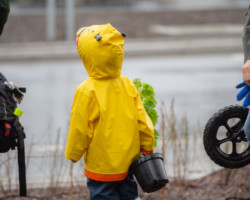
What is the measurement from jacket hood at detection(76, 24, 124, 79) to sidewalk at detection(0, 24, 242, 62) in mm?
10521

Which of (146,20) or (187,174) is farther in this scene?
(146,20)

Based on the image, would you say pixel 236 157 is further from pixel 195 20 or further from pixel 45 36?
pixel 195 20

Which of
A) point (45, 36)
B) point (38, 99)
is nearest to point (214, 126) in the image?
point (38, 99)

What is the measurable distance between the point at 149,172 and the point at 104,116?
40 cm

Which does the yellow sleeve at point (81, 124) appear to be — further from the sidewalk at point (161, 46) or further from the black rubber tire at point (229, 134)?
the sidewalk at point (161, 46)

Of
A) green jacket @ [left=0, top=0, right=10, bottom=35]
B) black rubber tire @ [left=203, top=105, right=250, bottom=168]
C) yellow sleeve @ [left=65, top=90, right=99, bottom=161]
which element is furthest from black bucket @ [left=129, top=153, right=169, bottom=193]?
green jacket @ [left=0, top=0, right=10, bottom=35]

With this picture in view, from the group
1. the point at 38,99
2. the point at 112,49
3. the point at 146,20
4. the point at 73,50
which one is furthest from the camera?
the point at 146,20

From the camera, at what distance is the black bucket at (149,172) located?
2748mm

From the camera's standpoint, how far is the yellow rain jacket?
2695 mm

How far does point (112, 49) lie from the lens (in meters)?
2.70

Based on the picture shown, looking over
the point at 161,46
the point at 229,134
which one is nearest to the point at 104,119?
the point at 229,134

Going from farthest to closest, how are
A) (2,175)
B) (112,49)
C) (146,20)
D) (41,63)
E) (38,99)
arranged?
(146,20)
(41,63)
(38,99)
(2,175)
(112,49)

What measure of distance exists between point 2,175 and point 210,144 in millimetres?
2100

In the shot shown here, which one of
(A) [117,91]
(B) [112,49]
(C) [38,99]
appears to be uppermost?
(B) [112,49]
